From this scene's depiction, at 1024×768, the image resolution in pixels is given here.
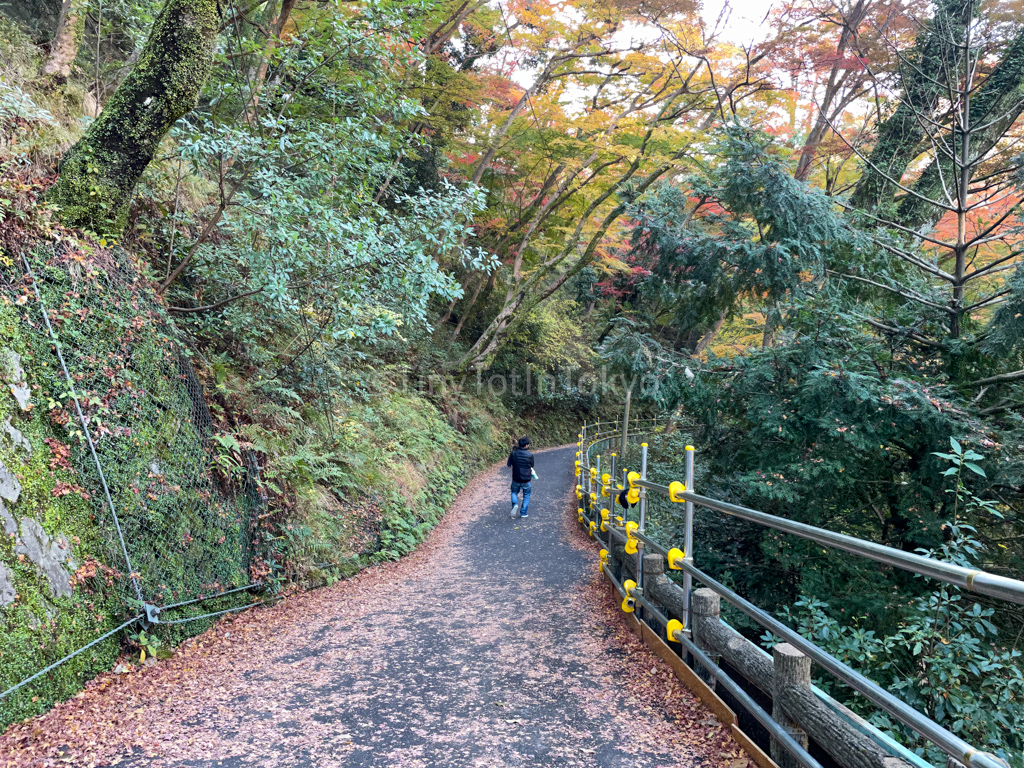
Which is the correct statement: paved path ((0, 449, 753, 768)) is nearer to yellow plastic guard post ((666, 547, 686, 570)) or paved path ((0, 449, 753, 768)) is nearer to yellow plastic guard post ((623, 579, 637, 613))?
yellow plastic guard post ((623, 579, 637, 613))

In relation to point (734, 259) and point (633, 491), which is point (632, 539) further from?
point (734, 259)

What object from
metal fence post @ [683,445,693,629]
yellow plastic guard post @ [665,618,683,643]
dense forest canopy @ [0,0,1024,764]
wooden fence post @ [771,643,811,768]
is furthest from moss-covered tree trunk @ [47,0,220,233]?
wooden fence post @ [771,643,811,768]

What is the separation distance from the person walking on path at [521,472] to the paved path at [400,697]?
4.09 m

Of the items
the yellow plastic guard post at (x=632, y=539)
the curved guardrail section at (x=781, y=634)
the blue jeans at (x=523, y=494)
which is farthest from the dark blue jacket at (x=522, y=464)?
the yellow plastic guard post at (x=632, y=539)

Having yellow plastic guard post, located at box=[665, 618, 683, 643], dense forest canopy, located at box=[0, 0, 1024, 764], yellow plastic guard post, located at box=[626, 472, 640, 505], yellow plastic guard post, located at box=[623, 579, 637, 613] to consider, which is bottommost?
yellow plastic guard post, located at box=[623, 579, 637, 613]

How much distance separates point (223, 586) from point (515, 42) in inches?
530

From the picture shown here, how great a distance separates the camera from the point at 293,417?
771 centimetres

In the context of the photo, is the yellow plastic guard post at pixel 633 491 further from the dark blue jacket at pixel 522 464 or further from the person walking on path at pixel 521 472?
the dark blue jacket at pixel 522 464

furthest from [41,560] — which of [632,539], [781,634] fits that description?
[781,634]

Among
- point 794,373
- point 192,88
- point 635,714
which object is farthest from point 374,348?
point 635,714

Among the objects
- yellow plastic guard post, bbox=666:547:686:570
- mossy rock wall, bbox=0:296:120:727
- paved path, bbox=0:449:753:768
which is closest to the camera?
paved path, bbox=0:449:753:768

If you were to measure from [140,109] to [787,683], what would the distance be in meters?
6.64

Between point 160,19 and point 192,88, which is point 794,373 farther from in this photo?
point 160,19

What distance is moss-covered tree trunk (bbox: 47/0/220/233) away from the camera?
16.7 feet
